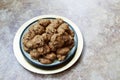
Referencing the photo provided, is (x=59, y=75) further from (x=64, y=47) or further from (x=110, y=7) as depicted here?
(x=110, y=7)

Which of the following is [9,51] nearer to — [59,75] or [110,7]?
[59,75]

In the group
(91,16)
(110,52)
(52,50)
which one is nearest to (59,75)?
(52,50)

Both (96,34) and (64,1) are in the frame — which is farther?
(64,1)

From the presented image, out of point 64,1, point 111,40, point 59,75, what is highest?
point 64,1

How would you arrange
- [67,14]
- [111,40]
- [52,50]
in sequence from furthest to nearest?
[67,14], [111,40], [52,50]

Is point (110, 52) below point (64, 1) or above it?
below

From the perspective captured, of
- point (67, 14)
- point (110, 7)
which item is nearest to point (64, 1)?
point (67, 14)

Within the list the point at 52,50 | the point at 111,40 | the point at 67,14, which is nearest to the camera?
the point at 52,50
